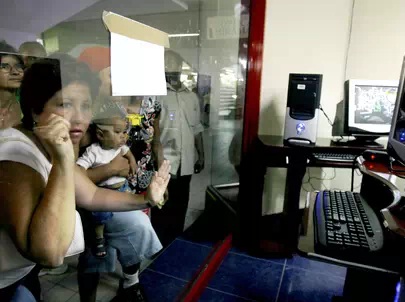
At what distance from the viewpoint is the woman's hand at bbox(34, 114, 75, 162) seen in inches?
25.6

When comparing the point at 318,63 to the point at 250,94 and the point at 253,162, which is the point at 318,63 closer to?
the point at 250,94

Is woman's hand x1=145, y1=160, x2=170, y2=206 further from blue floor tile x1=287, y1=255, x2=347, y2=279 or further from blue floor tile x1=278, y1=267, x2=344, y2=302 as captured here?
blue floor tile x1=287, y1=255, x2=347, y2=279

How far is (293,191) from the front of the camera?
80.1 inches

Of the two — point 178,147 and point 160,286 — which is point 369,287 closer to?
point 160,286

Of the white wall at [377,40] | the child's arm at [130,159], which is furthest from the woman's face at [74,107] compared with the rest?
the white wall at [377,40]

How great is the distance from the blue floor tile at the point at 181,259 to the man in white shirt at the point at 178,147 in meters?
0.10

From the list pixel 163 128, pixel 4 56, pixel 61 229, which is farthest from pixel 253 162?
pixel 4 56

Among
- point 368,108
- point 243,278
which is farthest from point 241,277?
point 368,108

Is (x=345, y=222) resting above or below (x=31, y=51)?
below

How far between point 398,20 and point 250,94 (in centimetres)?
131

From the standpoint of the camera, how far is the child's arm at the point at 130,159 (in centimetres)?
104

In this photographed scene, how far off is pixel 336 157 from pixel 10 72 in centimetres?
190

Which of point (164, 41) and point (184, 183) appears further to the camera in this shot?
point (184, 183)

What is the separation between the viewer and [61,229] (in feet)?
2.25
